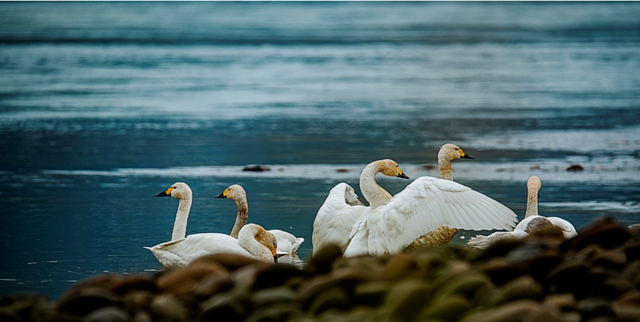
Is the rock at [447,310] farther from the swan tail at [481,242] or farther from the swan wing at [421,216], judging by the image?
the swan tail at [481,242]

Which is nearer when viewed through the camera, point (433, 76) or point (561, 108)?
point (561, 108)

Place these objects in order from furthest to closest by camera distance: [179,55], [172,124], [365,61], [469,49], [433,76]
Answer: [469,49] → [179,55] → [365,61] → [433,76] → [172,124]

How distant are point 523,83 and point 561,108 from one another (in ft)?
20.5

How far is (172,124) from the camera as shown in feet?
63.1

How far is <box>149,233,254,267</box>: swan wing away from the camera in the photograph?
26.9 feet

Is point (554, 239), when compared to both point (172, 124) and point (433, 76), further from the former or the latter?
point (433, 76)

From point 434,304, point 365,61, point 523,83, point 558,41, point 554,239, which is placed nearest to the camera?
point 434,304

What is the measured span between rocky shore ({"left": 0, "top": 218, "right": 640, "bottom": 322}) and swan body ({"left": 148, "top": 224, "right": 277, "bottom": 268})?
9.46 feet

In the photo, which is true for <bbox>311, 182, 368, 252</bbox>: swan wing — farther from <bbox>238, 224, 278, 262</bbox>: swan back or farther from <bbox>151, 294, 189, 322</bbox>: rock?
<bbox>151, 294, 189, 322</bbox>: rock

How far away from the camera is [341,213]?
8.37 metres

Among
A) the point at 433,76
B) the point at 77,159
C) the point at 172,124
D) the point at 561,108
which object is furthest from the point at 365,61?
the point at 77,159

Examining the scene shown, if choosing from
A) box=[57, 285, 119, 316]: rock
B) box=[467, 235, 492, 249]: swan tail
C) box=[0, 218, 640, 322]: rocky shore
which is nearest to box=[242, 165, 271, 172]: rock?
box=[467, 235, 492, 249]: swan tail

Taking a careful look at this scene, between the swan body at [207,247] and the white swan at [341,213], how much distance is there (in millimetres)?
501

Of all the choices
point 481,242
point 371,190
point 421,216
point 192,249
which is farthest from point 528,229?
point 192,249
